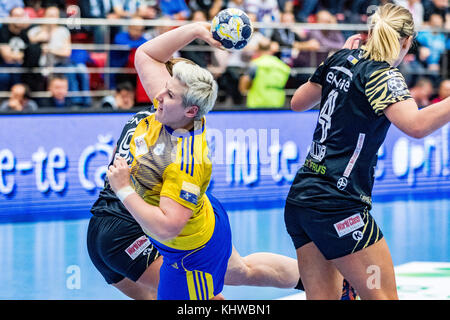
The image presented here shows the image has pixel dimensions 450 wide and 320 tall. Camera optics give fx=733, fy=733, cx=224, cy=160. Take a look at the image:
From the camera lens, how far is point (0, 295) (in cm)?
541

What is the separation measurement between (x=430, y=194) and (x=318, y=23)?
374 centimetres

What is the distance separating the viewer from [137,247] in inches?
Answer: 155

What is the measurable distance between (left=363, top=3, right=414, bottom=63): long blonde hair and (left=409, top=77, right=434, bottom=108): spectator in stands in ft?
28.5

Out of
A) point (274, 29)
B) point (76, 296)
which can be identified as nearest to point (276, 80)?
point (274, 29)

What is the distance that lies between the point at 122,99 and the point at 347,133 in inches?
263

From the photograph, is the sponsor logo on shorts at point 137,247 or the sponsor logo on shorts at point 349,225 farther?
the sponsor logo on shorts at point 137,247

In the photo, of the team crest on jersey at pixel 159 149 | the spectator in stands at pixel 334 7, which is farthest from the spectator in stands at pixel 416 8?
the team crest on jersey at pixel 159 149

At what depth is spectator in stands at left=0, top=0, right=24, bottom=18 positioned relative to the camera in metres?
9.84

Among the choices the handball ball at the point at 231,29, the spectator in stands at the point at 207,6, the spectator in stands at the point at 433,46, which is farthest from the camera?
the spectator in stands at the point at 433,46

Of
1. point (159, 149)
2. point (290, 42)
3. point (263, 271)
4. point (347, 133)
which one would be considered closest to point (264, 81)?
point (290, 42)

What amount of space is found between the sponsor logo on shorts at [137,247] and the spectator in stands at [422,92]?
28.5 ft

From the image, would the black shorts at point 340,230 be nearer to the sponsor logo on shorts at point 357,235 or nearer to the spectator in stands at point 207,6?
the sponsor logo on shorts at point 357,235

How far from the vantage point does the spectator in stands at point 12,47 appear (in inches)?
383
